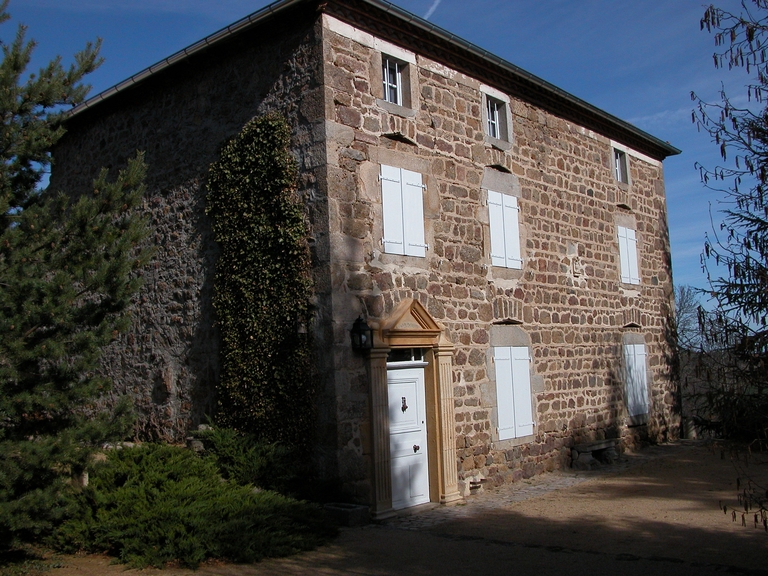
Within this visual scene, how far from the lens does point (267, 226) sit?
909 cm

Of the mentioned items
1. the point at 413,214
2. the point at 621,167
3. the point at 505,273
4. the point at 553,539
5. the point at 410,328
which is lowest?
the point at 553,539

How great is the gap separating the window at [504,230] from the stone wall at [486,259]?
0.15m

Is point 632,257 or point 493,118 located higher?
point 493,118

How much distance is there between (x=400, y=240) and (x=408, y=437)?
2.44 metres

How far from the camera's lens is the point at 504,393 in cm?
1069

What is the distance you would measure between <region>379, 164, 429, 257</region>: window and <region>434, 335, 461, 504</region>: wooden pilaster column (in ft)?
4.24

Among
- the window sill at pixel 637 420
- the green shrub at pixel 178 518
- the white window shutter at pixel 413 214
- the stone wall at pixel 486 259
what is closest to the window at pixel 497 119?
the stone wall at pixel 486 259

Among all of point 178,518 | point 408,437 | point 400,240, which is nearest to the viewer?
point 178,518

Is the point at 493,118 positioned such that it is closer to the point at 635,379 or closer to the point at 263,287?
the point at 263,287

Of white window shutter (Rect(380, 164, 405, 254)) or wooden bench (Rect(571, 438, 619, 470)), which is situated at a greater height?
white window shutter (Rect(380, 164, 405, 254))

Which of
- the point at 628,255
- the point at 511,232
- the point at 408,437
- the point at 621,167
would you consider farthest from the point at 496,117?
the point at 408,437

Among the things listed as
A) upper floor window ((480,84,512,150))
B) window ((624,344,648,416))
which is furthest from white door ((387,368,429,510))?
window ((624,344,648,416))

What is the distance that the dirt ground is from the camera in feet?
21.0

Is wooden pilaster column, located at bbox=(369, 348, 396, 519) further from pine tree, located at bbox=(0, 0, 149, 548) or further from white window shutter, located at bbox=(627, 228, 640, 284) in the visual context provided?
white window shutter, located at bbox=(627, 228, 640, 284)
